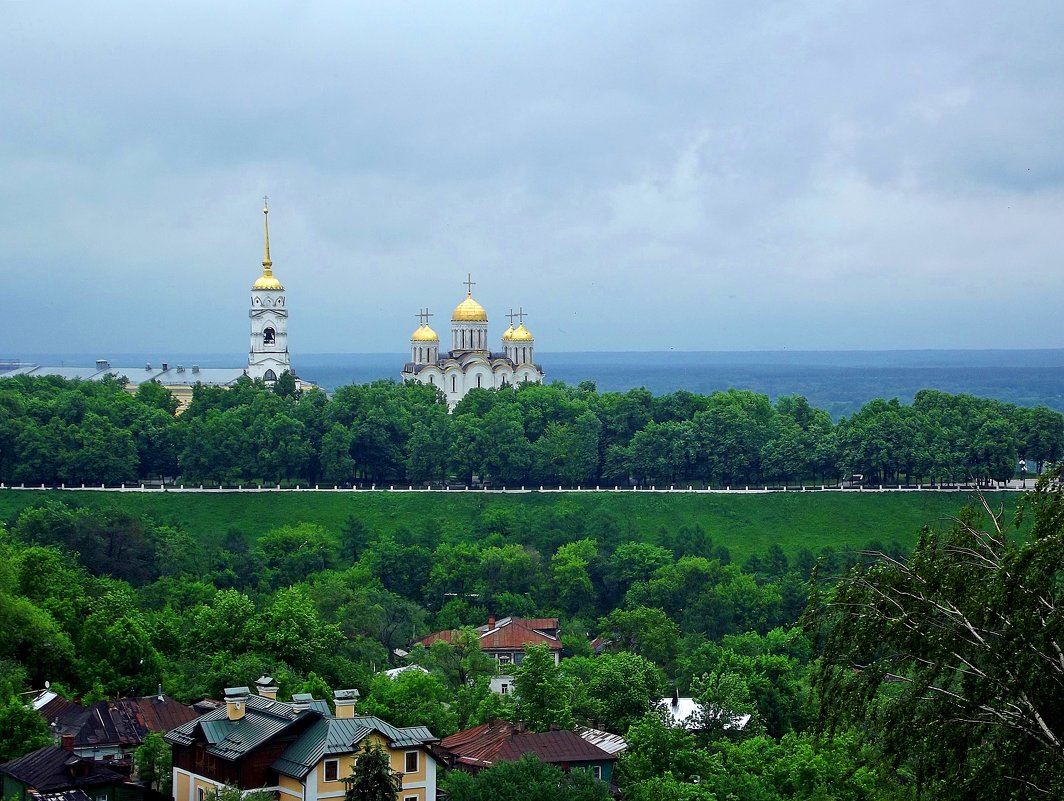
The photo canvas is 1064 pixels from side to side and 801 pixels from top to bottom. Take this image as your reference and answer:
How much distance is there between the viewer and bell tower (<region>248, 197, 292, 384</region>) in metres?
115

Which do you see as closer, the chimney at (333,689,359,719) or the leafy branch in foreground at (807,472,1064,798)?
the leafy branch in foreground at (807,472,1064,798)

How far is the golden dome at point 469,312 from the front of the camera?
11075 centimetres

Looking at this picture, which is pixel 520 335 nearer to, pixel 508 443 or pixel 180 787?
pixel 508 443

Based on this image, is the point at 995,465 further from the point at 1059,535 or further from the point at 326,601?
the point at 1059,535

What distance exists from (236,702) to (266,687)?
361cm

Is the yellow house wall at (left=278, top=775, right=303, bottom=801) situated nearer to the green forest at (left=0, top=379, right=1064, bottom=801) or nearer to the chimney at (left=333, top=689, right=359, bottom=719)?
the chimney at (left=333, top=689, right=359, bottom=719)

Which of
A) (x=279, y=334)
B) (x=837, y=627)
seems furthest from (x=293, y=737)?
(x=279, y=334)

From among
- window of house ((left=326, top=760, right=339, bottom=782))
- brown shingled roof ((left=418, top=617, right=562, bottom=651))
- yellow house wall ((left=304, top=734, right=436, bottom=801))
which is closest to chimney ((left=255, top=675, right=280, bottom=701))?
yellow house wall ((left=304, top=734, right=436, bottom=801))

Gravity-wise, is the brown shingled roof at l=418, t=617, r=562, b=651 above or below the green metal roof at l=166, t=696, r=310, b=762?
below

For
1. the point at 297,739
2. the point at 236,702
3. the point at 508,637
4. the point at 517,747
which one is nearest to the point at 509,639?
the point at 508,637

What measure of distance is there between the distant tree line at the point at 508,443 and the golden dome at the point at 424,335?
21757 millimetres

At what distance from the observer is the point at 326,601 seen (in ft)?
184

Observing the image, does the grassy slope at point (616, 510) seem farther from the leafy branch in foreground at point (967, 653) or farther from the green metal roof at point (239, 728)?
the leafy branch in foreground at point (967, 653)

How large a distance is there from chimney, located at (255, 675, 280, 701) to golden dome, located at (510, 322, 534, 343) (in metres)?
75.3
